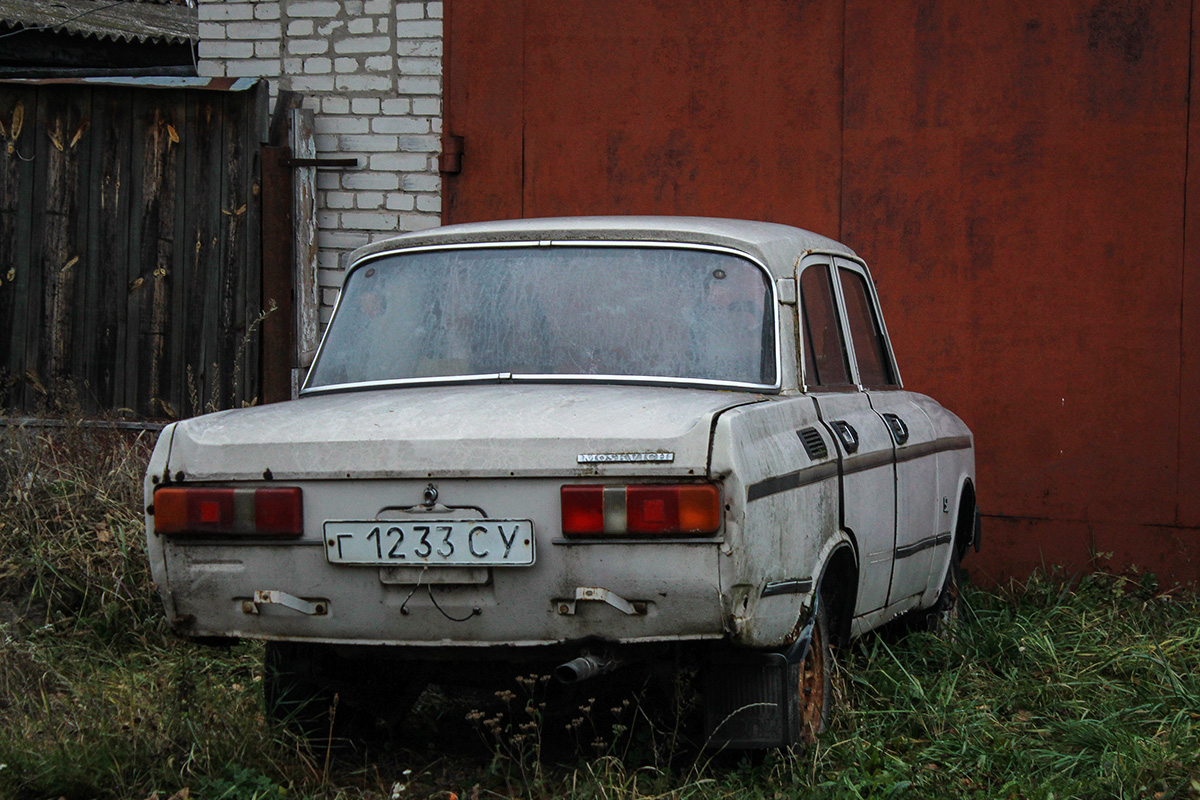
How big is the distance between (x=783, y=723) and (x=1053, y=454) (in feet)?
11.5

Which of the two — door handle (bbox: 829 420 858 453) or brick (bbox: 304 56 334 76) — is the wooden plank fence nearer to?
brick (bbox: 304 56 334 76)

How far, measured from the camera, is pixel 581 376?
11.8 feet

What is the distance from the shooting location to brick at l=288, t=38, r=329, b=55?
24.2 ft

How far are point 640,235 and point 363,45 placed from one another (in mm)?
4001

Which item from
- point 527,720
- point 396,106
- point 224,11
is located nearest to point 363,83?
point 396,106

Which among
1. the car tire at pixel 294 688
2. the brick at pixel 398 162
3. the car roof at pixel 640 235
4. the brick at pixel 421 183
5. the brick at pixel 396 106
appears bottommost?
the car tire at pixel 294 688

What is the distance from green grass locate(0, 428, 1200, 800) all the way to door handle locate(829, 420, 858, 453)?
77cm

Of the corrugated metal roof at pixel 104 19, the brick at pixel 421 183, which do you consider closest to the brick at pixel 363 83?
the brick at pixel 421 183

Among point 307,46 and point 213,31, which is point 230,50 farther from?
point 307,46

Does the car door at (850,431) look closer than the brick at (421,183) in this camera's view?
Yes

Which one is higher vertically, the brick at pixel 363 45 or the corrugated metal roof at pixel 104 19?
the corrugated metal roof at pixel 104 19

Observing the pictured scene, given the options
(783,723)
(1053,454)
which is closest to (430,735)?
(783,723)

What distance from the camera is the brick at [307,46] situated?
7363 mm

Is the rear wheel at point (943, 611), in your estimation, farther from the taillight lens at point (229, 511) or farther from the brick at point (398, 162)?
the brick at point (398, 162)
